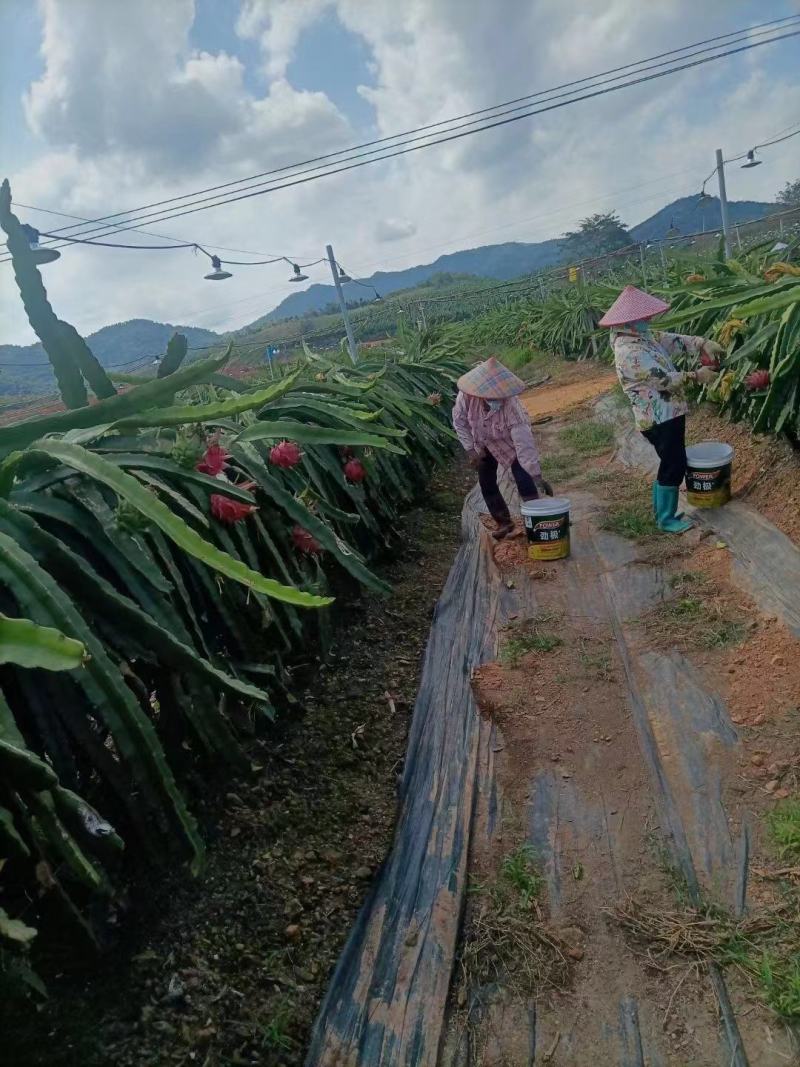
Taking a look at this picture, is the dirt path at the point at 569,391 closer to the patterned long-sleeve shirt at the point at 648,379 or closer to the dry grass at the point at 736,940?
the patterned long-sleeve shirt at the point at 648,379

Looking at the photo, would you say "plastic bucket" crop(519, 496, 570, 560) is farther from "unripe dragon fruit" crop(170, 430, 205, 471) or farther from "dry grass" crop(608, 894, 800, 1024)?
"dry grass" crop(608, 894, 800, 1024)

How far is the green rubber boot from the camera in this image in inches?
161

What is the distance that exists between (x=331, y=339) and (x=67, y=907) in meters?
39.4

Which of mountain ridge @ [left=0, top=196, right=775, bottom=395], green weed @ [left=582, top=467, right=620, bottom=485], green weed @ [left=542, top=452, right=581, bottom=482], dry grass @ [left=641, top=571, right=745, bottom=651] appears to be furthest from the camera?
mountain ridge @ [left=0, top=196, right=775, bottom=395]

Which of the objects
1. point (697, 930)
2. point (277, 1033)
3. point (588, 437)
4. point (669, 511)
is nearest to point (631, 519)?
point (669, 511)

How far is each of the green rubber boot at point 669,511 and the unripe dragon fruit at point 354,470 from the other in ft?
5.61

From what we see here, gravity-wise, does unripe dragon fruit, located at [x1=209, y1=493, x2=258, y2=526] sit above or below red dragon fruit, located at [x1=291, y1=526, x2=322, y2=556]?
above

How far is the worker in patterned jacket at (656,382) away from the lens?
13.1ft

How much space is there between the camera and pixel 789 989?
1572 millimetres

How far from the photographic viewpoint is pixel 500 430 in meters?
4.49

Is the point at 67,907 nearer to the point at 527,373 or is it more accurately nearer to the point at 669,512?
the point at 669,512

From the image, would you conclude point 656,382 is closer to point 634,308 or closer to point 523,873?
point 634,308

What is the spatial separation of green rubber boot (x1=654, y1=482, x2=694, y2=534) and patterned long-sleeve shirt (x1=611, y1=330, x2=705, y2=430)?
37 centimetres

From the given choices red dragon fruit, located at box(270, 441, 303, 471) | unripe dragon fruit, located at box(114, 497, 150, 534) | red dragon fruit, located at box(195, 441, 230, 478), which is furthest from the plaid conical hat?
unripe dragon fruit, located at box(114, 497, 150, 534)
